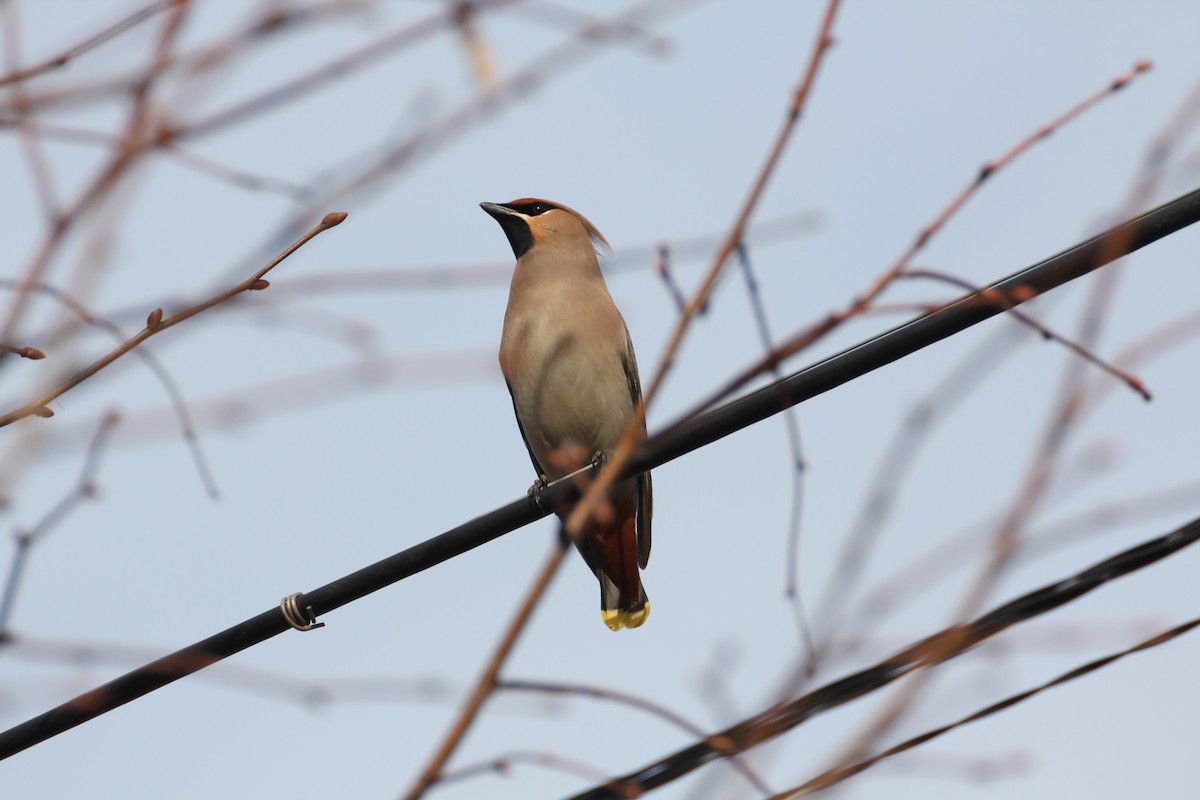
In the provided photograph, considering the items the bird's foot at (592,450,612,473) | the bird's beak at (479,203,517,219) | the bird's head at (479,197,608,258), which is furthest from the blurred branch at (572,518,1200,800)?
the bird's beak at (479,203,517,219)

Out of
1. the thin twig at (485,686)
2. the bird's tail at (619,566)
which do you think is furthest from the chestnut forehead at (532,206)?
the thin twig at (485,686)

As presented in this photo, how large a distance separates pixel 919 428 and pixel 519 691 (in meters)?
0.87

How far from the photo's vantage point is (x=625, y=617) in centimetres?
643

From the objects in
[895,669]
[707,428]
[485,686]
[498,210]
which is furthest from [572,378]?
[485,686]

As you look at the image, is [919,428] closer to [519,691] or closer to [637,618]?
[519,691]

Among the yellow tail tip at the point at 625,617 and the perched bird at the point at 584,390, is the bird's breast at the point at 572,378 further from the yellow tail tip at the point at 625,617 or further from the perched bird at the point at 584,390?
the yellow tail tip at the point at 625,617

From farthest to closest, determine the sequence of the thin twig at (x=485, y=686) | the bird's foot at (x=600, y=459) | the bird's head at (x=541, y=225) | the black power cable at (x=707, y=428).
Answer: the bird's head at (x=541, y=225) < the bird's foot at (x=600, y=459) < the black power cable at (x=707, y=428) < the thin twig at (x=485, y=686)

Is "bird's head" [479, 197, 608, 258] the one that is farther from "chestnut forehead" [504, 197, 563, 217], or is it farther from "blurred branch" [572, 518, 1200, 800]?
"blurred branch" [572, 518, 1200, 800]

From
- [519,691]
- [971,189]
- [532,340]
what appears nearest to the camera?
[519,691]

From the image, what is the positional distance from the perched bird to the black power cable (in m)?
2.31

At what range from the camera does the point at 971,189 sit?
2.73m

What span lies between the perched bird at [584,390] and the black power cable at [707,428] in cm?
231

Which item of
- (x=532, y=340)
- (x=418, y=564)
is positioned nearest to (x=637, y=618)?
(x=532, y=340)

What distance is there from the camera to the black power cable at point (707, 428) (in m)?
3.07
